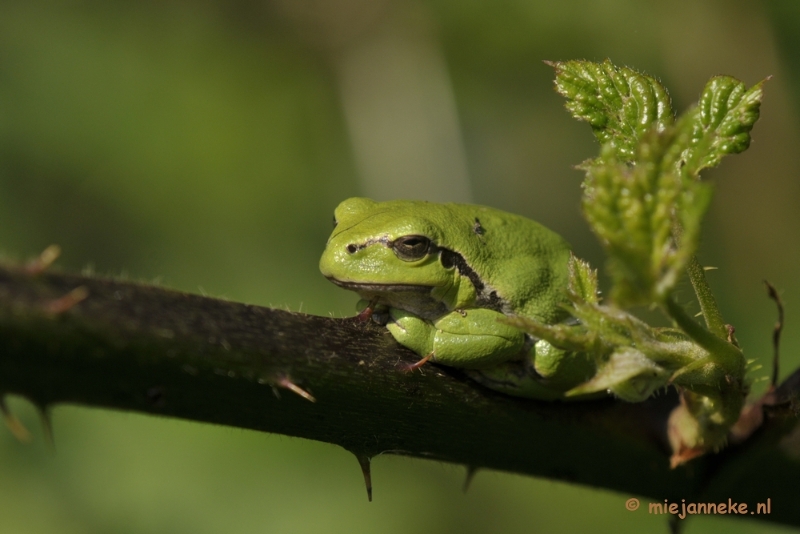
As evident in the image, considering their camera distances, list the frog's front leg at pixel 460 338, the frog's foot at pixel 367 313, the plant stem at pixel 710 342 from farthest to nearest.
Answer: the frog's front leg at pixel 460 338 → the frog's foot at pixel 367 313 → the plant stem at pixel 710 342

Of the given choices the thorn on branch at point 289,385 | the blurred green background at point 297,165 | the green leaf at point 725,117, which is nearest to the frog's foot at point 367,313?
the thorn on branch at point 289,385

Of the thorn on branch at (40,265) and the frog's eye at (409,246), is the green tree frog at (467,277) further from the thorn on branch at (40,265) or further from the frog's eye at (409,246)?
the thorn on branch at (40,265)

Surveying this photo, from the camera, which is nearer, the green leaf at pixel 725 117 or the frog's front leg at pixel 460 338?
the green leaf at pixel 725 117

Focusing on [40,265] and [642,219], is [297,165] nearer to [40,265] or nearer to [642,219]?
[40,265]

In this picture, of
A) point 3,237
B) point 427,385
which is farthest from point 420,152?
point 427,385

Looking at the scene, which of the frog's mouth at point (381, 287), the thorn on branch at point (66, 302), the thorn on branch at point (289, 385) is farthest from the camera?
the frog's mouth at point (381, 287)

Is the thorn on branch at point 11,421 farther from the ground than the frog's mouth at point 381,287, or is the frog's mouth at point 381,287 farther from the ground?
the thorn on branch at point 11,421

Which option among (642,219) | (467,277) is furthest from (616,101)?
(467,277)
